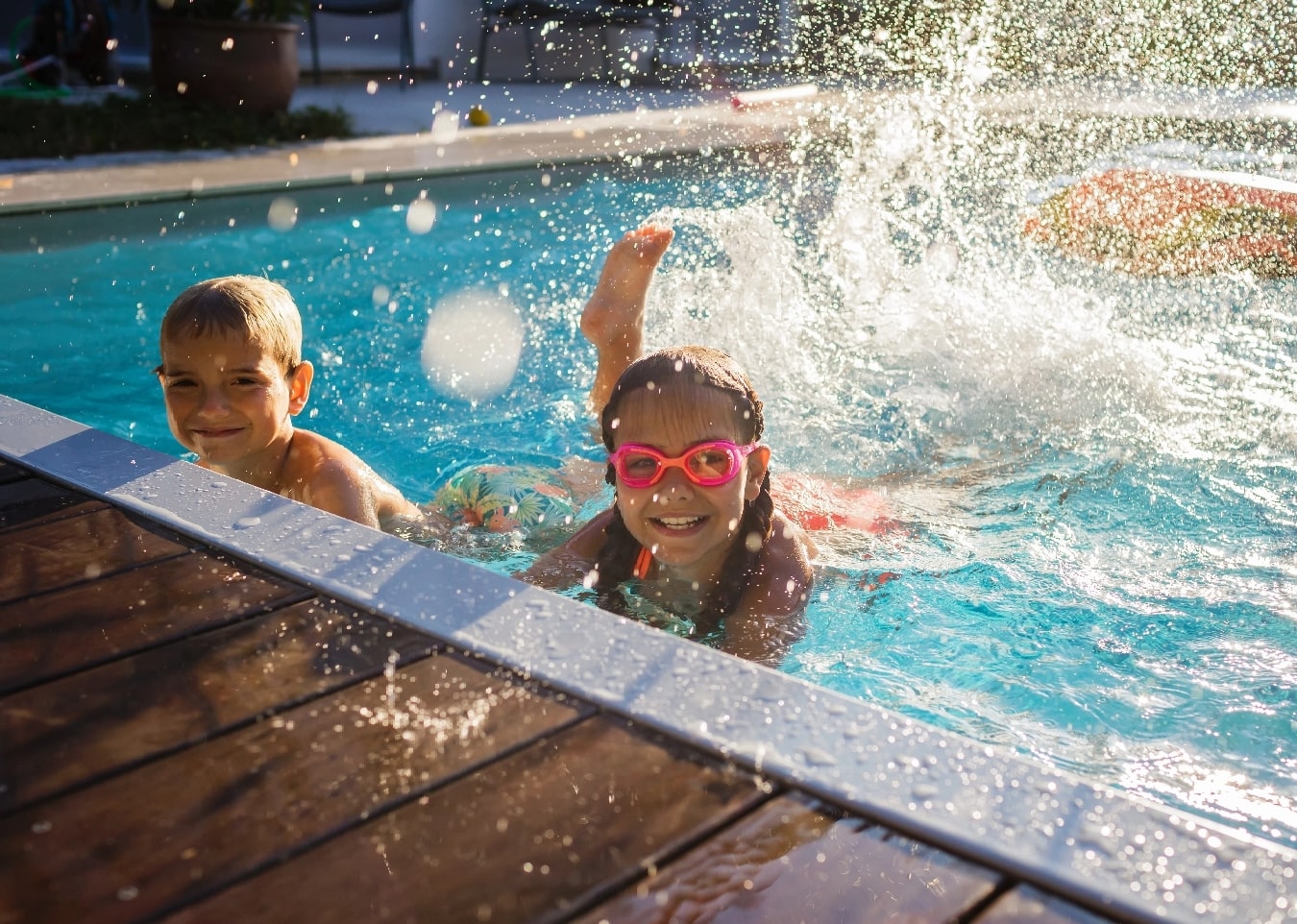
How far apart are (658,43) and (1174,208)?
9.56m

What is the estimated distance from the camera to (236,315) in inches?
123

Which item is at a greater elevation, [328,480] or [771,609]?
[328,480]

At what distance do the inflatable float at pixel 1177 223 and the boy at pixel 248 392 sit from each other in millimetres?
5594

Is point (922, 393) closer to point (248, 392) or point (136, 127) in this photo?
point (248, 392)

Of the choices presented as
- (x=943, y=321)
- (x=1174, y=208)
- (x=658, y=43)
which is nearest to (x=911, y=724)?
(x=943, y=321)

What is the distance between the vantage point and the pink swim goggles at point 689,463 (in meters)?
2.74

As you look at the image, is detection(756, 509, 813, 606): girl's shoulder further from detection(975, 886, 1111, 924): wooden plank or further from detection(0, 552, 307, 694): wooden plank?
detection(975, 886, 1111, 924): wooden plank

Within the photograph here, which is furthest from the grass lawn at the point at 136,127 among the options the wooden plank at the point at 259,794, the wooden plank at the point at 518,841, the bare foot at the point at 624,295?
the wooden plank at the point at 518,841

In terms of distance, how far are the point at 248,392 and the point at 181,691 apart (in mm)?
1635

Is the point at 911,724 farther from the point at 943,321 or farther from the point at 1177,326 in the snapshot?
the point at 1177,326

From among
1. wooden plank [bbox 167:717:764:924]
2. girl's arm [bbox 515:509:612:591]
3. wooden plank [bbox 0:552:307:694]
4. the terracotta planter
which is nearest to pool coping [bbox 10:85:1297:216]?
the terracotta planter

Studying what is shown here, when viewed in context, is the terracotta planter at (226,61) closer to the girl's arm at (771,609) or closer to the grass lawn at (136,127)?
the grass lawn at (136,127)

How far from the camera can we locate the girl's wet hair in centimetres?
281

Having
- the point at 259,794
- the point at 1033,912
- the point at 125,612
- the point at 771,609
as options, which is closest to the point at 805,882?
the point at 1033,912
